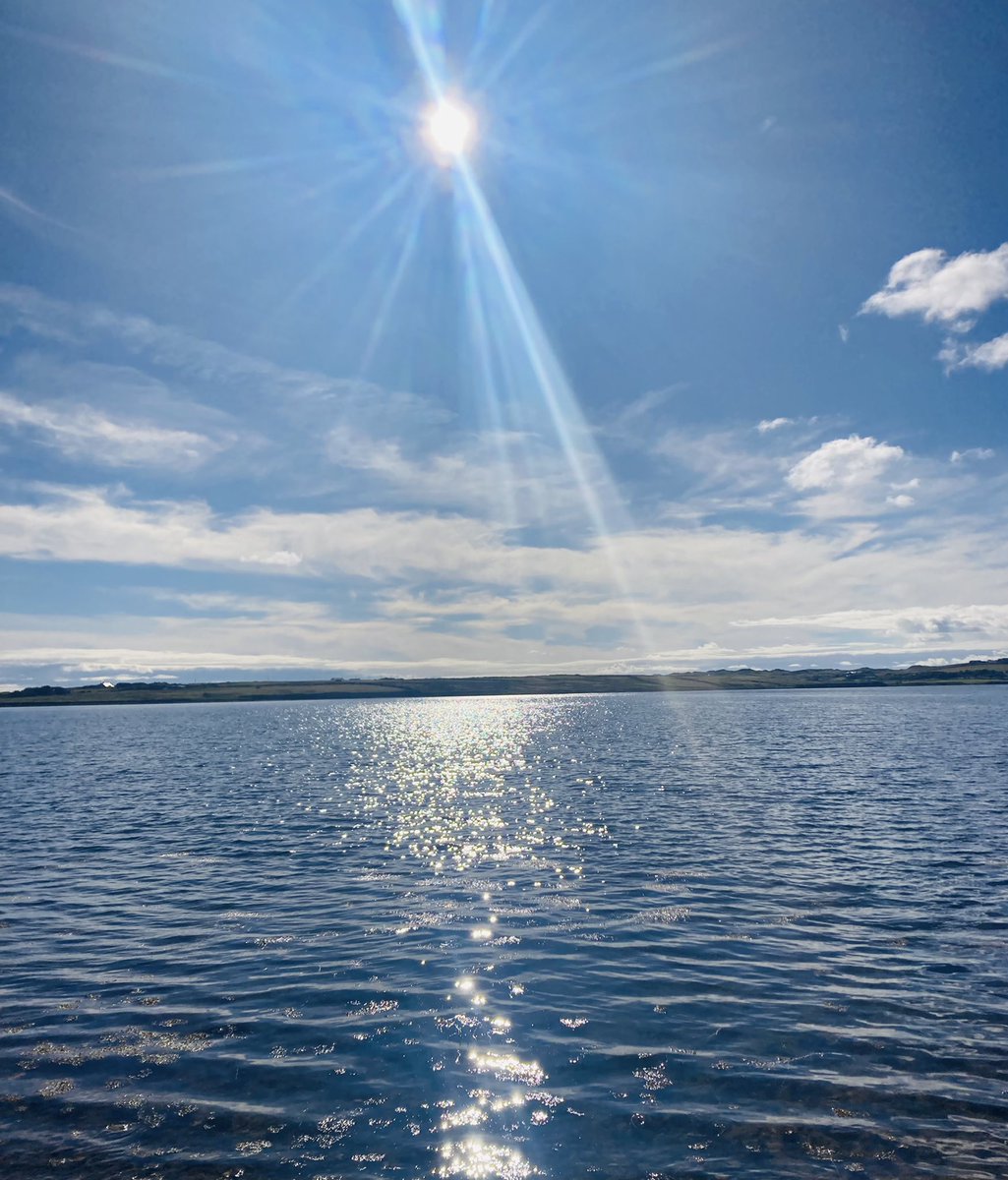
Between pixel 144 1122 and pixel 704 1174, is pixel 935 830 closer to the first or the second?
pixel 704 1174

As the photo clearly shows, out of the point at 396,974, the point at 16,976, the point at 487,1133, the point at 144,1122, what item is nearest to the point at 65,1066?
the point at 144,1122

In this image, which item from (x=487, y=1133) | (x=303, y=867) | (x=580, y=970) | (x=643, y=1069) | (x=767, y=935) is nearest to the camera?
(x=487, y=1133)

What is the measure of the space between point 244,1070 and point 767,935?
60.7 ft

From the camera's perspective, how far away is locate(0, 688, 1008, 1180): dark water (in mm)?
15344

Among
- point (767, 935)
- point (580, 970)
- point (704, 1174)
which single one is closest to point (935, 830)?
point (767, 935)

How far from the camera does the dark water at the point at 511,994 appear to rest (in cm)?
1534

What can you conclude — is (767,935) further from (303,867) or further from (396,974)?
(303,867)

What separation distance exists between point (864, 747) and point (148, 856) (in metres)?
90.4

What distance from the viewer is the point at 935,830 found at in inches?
1758

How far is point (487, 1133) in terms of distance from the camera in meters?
15.6

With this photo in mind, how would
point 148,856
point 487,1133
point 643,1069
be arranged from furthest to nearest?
point 148,856 < point 643,1069 < point 487,1133

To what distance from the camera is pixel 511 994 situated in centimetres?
2278

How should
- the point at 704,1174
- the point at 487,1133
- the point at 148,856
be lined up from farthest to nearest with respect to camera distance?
the point at 148,856 < the point at 487,1133 < the point at 704,1174

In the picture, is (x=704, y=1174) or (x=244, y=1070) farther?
(x=244, y=1070)
